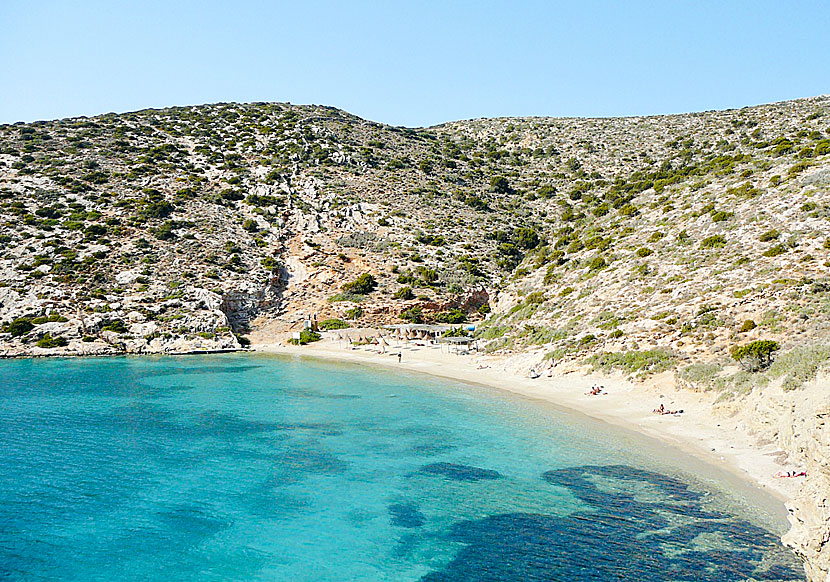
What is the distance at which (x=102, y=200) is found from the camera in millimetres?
69375

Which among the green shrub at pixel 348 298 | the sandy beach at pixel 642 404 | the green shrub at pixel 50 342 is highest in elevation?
the green shrub at pixel 348 298

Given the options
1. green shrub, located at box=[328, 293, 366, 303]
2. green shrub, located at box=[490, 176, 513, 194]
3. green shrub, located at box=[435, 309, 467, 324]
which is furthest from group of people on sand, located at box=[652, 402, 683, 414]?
green shrub, located at box=[490, 176, 513, 194]

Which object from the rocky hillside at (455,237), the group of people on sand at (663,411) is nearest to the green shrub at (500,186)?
the rocky hillside at (455,237)

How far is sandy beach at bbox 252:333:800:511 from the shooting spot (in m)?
18.8

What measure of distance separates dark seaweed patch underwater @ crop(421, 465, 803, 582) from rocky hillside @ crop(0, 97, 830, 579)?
88.3 inches

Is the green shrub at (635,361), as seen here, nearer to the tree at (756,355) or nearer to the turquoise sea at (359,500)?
the tree at (756,355)

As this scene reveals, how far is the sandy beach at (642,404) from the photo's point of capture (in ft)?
61.7

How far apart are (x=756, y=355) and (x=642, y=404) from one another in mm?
Answer: 5719

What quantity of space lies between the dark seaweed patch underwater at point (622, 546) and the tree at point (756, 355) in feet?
36.5

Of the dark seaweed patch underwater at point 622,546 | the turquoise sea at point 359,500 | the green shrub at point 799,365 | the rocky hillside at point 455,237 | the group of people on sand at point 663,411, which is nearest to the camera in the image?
the dark seaweed patch underwater at point 622,546

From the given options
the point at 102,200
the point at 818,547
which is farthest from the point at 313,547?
the point at 102,200

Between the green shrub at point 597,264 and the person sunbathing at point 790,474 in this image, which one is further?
the green shrub at point 597,264

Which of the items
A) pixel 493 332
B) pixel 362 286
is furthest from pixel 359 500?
pixel 362 286

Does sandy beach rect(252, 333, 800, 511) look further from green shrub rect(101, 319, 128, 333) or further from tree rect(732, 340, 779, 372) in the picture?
green shrub rect(101, 319, 128, 333)
